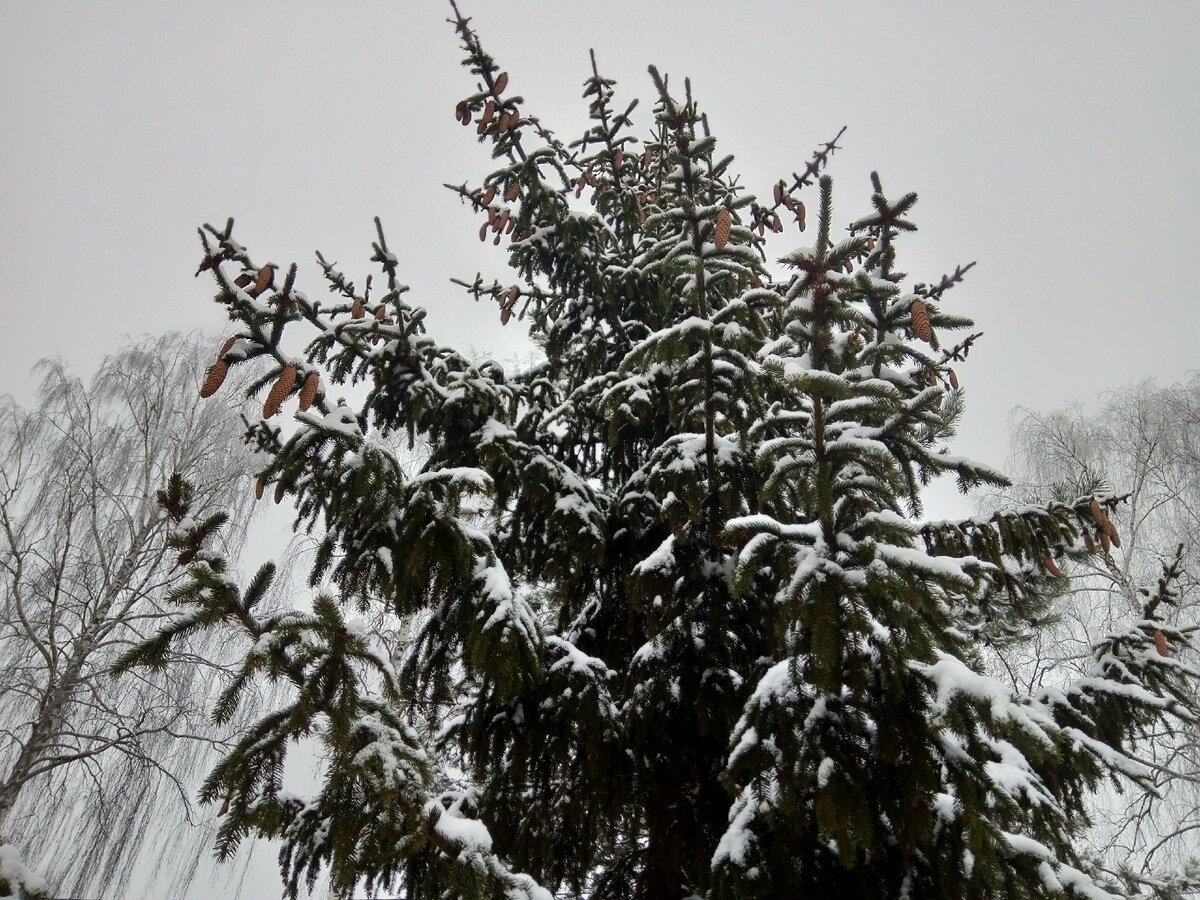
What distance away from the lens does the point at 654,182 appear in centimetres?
638

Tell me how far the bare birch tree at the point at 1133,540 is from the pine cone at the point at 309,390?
Result: 681cm

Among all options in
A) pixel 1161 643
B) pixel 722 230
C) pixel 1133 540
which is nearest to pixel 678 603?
pixel 722 230

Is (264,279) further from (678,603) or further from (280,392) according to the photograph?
(678,603)

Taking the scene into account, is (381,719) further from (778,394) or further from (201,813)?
(201,813)

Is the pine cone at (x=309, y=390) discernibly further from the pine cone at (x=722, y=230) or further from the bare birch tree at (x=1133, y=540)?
the bare birch tree at (x=1133, y=540)

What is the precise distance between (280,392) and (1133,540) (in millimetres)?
9253

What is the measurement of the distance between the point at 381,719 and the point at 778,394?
2730 millimetres

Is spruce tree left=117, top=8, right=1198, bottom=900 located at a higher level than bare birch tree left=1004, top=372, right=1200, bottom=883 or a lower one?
lower

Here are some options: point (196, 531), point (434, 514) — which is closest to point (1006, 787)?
point (434, 514)

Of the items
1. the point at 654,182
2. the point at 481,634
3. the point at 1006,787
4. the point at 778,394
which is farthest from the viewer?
the point at 654,182

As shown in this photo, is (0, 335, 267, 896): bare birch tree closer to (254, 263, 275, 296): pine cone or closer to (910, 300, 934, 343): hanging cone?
(254, 263, 275, 296): pine cone

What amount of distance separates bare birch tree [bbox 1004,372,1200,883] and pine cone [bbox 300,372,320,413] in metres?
6.81

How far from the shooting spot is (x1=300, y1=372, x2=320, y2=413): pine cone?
2.61 m

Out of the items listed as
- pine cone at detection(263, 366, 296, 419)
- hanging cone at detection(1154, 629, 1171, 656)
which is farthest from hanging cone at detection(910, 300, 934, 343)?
hanging cone at detection(1154, 629, 1171, 656)
